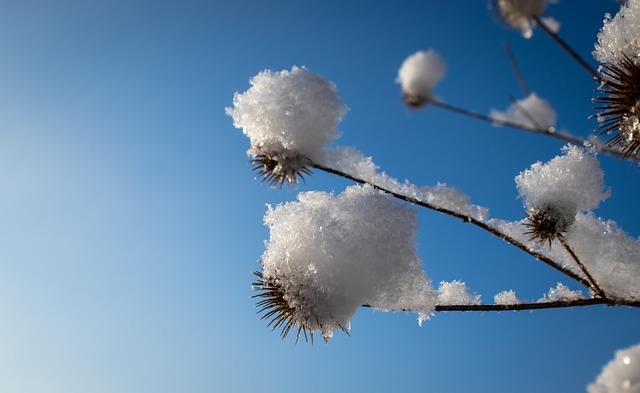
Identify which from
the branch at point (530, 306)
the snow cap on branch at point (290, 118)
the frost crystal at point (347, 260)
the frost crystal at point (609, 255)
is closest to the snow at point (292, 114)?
the snow cap on branch at point (290, 118)

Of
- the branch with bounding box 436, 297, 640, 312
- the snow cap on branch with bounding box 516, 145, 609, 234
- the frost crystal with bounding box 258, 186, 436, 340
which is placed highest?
the snow cap on branch with bounding box 516, 145, 609, 234

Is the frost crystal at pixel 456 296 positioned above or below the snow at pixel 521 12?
below

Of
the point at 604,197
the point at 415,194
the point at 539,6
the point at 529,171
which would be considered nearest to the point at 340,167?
the point at 415,194

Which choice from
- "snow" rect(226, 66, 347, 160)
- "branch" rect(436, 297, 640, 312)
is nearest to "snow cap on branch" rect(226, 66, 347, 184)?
"snow" rect(226, 66, 347, 160)

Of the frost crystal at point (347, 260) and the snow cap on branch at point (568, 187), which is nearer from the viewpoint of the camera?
the frost crystal at point (347, 260)

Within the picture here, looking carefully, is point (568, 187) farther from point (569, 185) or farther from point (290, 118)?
point (290, 118)

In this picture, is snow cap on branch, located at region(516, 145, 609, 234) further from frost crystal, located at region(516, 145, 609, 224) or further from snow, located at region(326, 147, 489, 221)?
snow, located at region(326, 147, 489, 221)

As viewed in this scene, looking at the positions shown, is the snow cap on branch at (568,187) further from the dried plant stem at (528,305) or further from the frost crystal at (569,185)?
the dried plant stem at (528,305)
